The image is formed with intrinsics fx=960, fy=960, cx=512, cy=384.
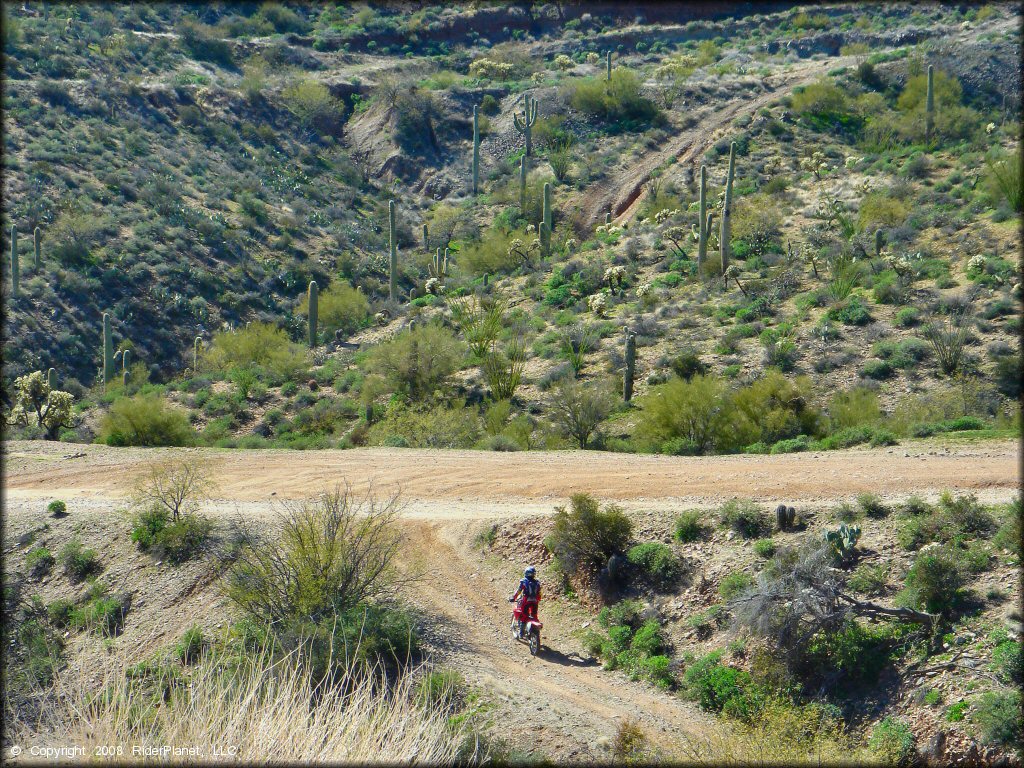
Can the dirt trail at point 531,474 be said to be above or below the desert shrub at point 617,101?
below

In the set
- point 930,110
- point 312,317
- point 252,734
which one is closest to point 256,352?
point 312,317

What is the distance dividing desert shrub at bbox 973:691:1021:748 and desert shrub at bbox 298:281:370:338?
31977 millimetres

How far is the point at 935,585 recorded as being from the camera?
13.5 meters

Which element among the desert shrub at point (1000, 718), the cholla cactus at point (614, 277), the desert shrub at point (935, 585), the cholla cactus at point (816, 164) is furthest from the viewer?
the cholla cactus at point (816, 164)

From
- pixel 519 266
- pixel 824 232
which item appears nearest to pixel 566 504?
pixel 824 232

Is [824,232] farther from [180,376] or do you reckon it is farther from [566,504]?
[180,376]

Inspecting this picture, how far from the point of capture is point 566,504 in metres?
18.0

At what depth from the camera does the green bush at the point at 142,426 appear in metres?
26.5

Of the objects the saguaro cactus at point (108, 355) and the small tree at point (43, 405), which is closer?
the small tree at point (43, 405)

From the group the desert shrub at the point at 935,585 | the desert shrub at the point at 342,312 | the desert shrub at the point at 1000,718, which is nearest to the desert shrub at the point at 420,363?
the desert shrub at the point at 342,312

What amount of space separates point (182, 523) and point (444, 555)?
16.3 feet

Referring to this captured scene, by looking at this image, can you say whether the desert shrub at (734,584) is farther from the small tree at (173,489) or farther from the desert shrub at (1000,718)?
the small tree at (173,489)

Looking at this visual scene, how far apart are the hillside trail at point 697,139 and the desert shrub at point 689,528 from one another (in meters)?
32.8

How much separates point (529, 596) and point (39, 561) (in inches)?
388
